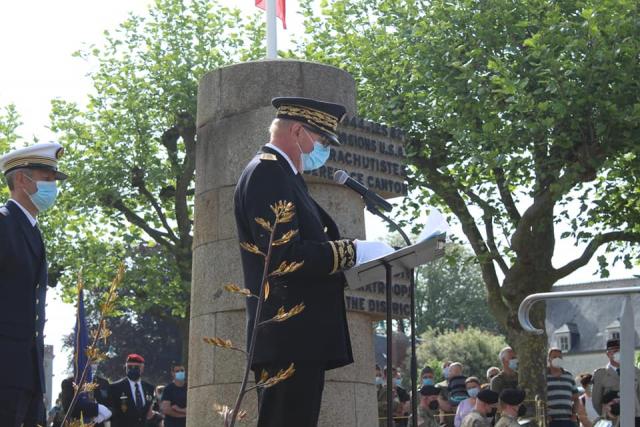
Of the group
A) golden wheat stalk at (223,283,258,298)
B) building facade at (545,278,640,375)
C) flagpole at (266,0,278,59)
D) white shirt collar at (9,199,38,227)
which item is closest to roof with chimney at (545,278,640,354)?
building facade at (545,278,640,375)

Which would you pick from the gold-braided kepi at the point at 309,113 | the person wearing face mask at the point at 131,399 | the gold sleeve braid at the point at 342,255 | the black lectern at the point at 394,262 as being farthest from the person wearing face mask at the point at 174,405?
the gold sleeve braid at the point at 342,255

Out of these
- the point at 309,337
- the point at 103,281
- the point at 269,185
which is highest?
the point at 103,281

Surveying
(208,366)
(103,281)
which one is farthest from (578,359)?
(208,366)

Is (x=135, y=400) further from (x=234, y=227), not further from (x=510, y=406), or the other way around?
(x=234, y=227)

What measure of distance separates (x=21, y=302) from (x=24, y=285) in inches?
3.8

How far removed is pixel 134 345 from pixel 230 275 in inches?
1922

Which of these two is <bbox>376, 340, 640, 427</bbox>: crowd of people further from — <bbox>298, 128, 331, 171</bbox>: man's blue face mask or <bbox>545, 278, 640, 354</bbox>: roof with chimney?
<bbox>545, 278, 640, 354</bbox>: roof with chimney

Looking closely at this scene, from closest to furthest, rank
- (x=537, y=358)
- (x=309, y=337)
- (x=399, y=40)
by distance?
(x=309, y=337), (x=537, y=358), (x=399, y=40)

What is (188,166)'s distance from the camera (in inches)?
1152

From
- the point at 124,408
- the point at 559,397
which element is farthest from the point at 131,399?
the point at 559,397

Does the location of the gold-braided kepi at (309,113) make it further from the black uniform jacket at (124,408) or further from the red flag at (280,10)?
the black uniform jacket at (124,408)

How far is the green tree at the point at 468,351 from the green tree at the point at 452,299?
1038 centimetres

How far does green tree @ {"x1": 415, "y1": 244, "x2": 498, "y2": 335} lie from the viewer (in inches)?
3209

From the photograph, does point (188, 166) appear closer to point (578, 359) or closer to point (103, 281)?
point (103, 281)
